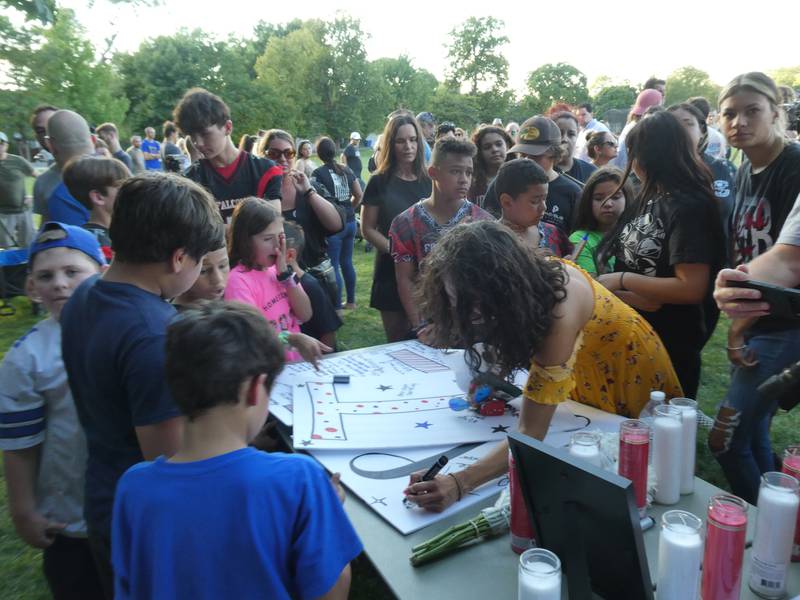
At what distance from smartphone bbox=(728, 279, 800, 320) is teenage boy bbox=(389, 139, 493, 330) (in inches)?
59.0

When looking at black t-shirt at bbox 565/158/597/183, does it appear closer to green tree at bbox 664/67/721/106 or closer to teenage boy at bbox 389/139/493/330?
teenage boy at bbox 389/139/493/330

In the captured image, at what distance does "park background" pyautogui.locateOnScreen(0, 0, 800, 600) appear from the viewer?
3885 mm

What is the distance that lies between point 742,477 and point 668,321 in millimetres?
665

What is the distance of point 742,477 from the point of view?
76.7 inches

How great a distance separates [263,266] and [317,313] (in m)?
0.41

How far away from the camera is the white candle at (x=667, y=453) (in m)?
1.31

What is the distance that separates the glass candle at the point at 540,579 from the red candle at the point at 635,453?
384 millimetres

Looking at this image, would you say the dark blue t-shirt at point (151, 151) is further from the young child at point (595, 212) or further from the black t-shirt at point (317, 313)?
the young child at point (595, 212)

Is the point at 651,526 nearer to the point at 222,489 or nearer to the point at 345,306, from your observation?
the point at 222,489

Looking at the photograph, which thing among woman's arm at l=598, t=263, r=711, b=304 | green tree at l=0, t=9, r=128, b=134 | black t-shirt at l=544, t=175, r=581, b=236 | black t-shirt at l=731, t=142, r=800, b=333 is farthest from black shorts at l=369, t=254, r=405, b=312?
green tree at l=0, t=9, r=128, b=134

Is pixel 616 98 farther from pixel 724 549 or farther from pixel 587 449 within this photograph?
pixel 724 549

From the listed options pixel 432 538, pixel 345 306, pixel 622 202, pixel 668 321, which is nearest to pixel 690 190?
pixel 668 321

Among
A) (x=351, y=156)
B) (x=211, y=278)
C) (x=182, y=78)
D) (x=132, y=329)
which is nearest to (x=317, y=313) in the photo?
(x=211, y=278)

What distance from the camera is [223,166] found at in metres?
2.99
